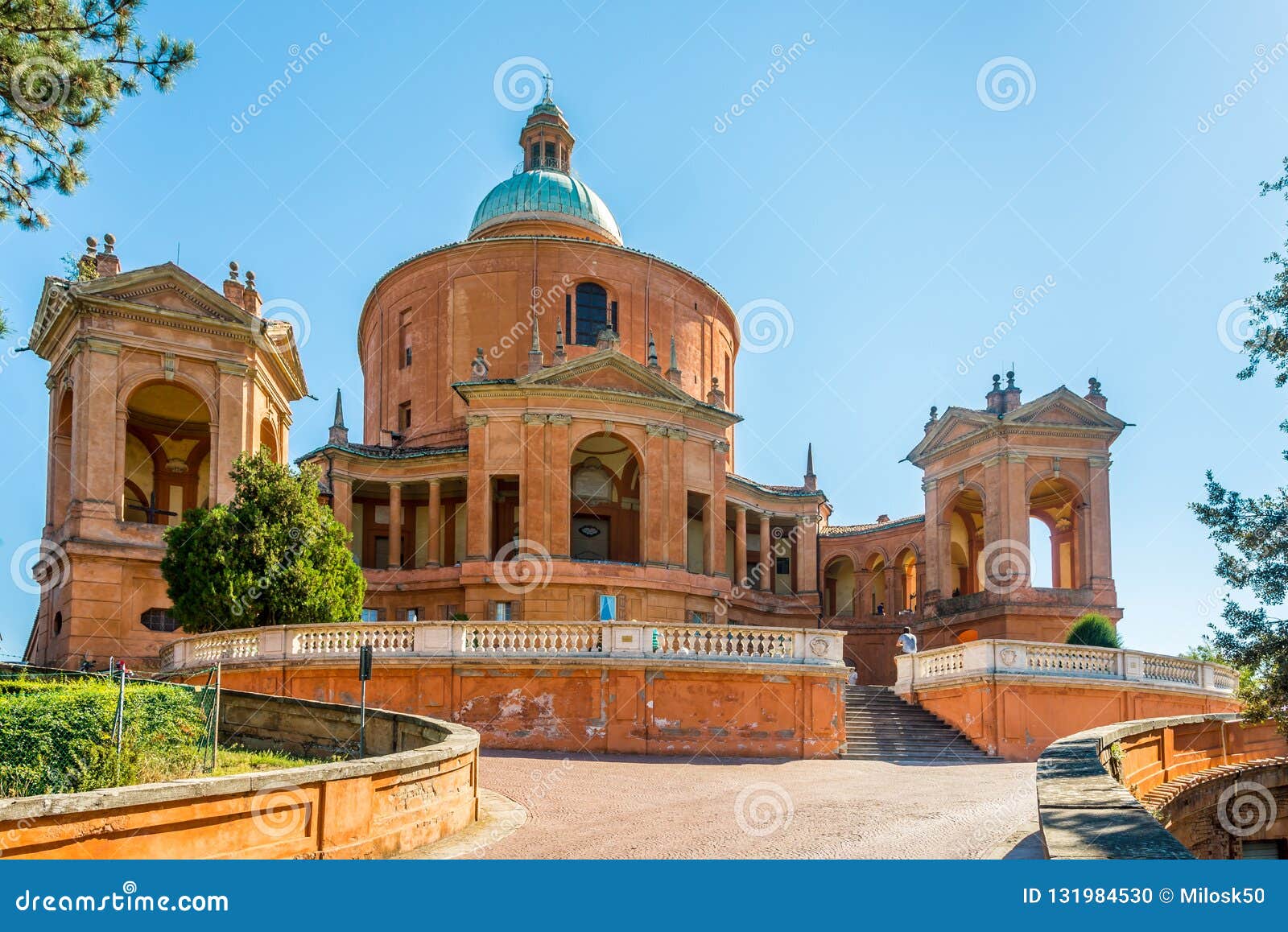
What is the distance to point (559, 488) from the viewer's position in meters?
34.5

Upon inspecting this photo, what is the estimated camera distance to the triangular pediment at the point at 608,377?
3522cm

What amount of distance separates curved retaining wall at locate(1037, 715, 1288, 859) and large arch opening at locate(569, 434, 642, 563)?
A: 67.7 ft

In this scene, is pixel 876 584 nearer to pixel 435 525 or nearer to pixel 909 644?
pixel 435 525

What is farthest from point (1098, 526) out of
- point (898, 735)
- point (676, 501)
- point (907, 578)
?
point (898, 735)

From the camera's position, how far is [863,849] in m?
11.0

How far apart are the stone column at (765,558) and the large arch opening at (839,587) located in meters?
6.67

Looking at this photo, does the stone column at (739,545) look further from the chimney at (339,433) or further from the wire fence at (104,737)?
the wire fence at (104,737)

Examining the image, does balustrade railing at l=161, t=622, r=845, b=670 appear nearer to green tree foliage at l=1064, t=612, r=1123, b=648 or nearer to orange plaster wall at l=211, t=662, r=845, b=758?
orange plaster wall at l=211, t=662, r=845, b=758

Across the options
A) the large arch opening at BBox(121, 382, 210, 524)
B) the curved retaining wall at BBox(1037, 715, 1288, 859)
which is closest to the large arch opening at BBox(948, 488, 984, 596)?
the curved retaining wall at BBox(1037, 715, 1288, 859)

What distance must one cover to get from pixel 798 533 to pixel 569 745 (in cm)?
2632

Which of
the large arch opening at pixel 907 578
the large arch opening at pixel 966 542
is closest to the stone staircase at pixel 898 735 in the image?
the large arch opening at pixel 907 578

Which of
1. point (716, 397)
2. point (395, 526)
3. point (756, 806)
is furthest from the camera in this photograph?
point (716, 397)

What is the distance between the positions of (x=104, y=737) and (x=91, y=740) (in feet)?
0.53

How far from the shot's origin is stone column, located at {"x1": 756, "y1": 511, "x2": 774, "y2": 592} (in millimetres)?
44656
